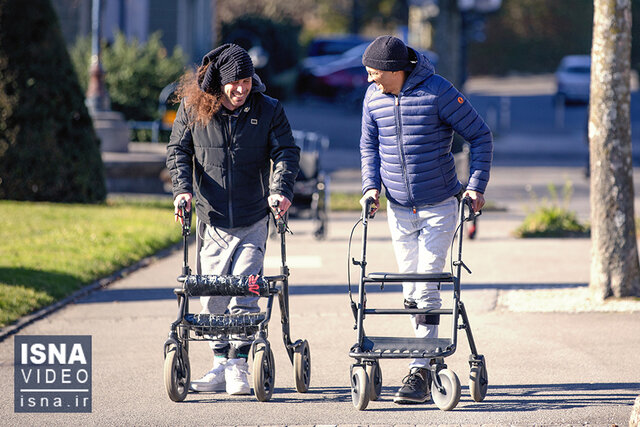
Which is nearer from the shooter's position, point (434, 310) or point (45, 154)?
point (434, 310)

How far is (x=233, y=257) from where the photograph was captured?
20.5 ft

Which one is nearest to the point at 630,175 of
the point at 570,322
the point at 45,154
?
the point at 570,322

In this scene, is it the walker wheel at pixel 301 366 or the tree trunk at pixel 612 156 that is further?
the tree trunk at pixel 612 156

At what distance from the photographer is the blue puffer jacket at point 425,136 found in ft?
19.4

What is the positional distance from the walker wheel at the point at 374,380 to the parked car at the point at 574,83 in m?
33.5

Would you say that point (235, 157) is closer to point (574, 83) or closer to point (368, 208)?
point (368, 208)

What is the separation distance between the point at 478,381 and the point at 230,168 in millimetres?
1791

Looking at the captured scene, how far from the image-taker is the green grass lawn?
29.4 feet

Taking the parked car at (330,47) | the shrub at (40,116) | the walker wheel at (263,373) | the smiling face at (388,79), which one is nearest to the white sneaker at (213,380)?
the walker wheel at (263,373)

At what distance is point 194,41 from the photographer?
103 ft

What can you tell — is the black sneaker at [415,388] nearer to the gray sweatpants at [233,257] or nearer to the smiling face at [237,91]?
the gray sweatpants at [233,257]

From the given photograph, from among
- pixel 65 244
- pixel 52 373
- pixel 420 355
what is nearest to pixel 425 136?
pixel 420 355

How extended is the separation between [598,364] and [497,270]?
3580 millimetres

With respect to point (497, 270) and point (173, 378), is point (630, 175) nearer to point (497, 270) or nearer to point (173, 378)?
point (497, 270)
